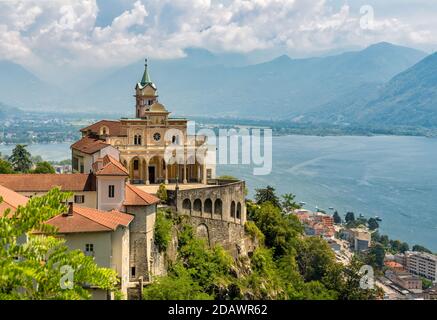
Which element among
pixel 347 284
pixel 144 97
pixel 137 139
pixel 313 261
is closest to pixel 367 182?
pixel 313 261

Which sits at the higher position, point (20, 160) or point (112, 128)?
point (112, 128)

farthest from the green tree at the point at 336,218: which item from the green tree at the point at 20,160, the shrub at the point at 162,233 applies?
the shrub at the point at 162,233

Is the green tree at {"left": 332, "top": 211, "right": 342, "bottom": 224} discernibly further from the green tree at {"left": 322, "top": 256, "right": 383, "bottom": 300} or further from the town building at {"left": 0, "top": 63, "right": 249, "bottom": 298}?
the town building at {"left": 0, "top": 63, "right": 249, "bottom": 298}

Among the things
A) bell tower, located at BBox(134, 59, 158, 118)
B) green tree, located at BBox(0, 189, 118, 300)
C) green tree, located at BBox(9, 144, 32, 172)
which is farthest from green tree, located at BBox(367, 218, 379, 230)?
green tree, located at BBox(0, 189, 118, 300)

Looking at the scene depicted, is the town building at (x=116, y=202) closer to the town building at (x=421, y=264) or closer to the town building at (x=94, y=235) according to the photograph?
the town building at (x=94, y=235)

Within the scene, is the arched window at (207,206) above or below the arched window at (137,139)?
below

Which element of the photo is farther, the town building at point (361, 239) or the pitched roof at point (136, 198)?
the town building at point (361, 239)

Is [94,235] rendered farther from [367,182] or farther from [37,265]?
[367,182]
